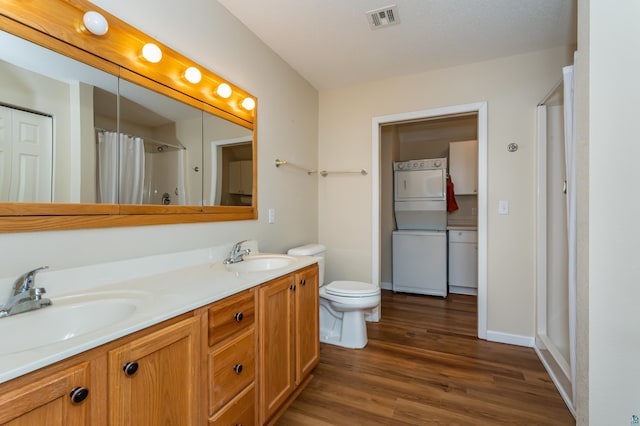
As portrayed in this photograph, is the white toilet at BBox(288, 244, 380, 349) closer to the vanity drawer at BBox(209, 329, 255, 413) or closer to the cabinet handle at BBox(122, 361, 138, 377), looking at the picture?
the vanity drawer at BBox(209, 329, 255, 413)

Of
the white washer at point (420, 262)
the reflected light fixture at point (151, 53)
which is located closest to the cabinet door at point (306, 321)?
the reflected light fixture at point (151, 53)

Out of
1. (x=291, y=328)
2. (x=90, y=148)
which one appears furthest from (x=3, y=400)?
(x=291, y=328)

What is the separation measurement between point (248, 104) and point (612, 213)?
6.61ft

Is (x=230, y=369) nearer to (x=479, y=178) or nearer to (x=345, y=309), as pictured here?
(x=345, y=309)

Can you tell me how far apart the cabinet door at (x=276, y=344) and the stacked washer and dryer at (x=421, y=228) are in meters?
2.52

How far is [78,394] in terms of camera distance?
2.24 ft

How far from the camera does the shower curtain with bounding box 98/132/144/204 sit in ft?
4.00

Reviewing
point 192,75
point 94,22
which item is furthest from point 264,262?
point 94,22

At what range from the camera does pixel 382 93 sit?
112 inches

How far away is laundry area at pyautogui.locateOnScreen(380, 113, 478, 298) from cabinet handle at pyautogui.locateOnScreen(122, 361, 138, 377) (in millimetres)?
3093

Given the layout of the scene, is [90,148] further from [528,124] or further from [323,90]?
[528,124]

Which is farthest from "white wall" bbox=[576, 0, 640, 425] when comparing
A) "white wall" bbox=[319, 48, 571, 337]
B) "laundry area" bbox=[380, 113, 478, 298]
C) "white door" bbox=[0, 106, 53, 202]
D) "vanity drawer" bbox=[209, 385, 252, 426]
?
"laundry area" bbox=[380, 113, 478, 298]

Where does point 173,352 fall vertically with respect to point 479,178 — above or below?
below

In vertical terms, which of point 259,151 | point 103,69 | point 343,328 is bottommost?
point 343,328
